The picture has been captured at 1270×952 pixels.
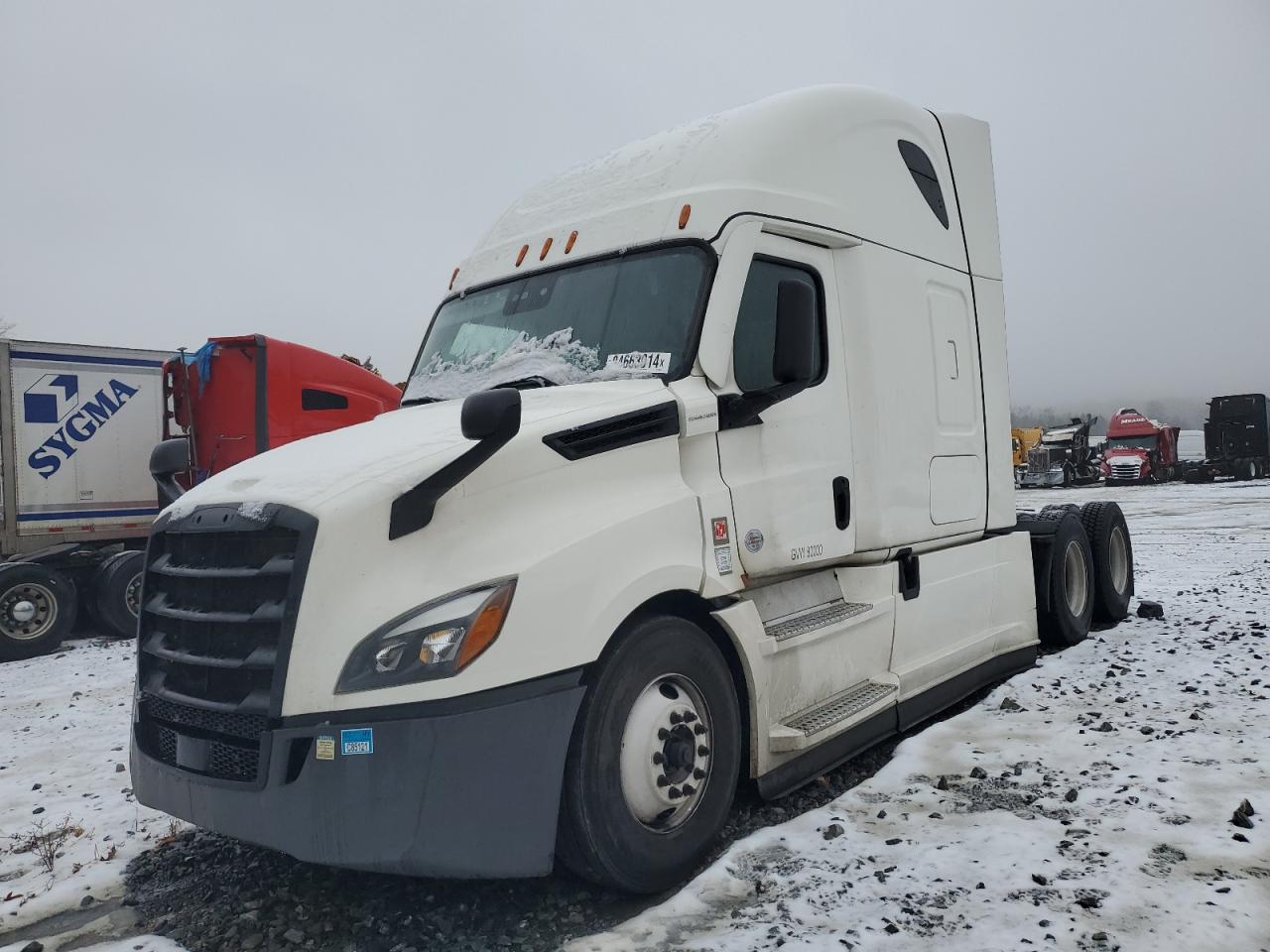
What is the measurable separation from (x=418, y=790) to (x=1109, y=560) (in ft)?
24.3

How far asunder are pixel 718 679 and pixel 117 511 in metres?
10.6

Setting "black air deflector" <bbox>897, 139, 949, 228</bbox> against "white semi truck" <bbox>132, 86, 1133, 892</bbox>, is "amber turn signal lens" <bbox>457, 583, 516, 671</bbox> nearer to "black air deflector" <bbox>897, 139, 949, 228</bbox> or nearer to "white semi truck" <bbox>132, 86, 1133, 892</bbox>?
"white semi truck" <bbox>132, 86, 1133, 892</bbox>

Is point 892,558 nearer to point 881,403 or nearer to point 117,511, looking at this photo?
point 881,403

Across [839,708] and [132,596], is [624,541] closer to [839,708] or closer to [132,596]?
[839,708]

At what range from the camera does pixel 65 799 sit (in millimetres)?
5090

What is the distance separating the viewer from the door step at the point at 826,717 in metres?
4.26

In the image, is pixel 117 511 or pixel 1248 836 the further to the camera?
pixel 117 511

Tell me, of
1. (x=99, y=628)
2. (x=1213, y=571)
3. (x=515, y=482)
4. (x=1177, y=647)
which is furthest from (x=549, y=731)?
(x=1213, y=571)

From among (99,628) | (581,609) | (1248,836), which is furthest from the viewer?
(99,628)

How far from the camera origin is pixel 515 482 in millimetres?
3525

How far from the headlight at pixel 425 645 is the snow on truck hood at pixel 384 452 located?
0.47 m

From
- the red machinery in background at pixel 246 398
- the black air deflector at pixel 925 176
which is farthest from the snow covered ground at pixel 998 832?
the red machinery in background at pixel 246 398

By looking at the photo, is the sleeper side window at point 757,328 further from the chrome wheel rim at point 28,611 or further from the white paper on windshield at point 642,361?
the chrome wheel rim at point 28,611

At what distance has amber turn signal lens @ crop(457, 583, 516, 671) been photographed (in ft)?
10.3
